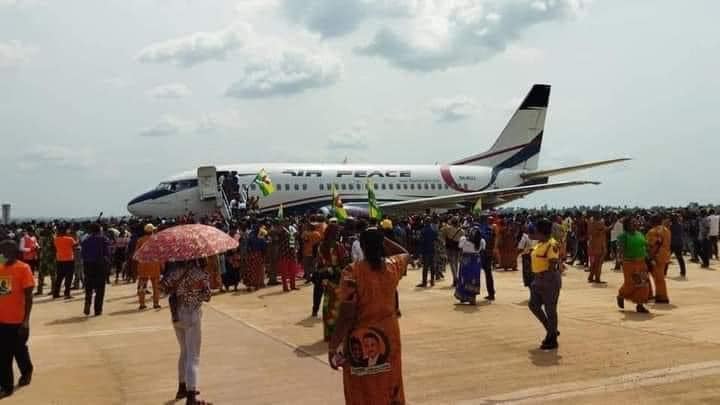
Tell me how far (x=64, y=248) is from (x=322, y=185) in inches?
637

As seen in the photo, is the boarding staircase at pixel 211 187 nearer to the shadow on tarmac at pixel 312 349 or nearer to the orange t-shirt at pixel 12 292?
the shadow on tarmac at pixel 312 349

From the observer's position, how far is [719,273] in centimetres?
1688

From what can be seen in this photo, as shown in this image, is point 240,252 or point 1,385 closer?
point 1,385

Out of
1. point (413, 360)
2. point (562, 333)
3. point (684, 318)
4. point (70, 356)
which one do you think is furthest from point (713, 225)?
point (70, 356)

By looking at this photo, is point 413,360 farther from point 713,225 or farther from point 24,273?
point 713,225

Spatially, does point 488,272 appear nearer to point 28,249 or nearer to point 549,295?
point 549,295

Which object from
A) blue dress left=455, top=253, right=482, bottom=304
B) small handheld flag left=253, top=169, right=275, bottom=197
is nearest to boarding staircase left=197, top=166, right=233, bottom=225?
small handheld flag left=253, top=169, right=275, bottom=197

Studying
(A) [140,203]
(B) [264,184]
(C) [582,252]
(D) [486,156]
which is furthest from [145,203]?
(D) [486,156]

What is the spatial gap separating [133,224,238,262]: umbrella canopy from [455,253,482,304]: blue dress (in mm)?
6225

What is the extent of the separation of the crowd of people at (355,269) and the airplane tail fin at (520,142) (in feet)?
51.0

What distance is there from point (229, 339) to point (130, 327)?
227 cm

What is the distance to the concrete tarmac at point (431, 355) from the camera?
6.40 m

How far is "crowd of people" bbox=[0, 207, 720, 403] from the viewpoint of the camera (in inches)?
177

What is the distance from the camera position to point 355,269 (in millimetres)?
4590
